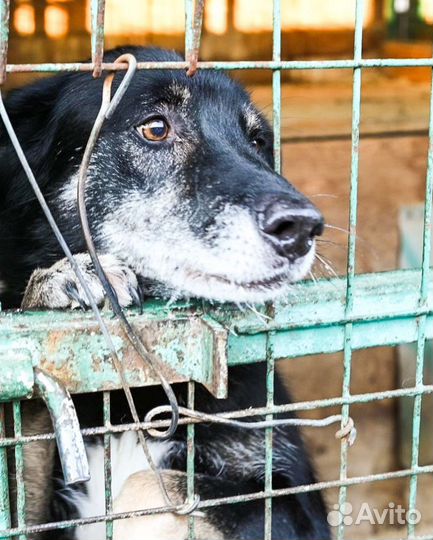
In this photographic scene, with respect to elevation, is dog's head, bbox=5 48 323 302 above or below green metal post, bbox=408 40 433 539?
above

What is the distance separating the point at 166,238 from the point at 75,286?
0.92ft

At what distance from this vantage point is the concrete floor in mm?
3916

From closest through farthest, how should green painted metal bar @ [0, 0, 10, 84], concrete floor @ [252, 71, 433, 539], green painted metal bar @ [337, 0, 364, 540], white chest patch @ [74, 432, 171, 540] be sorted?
green painted metal bar @ [0, 0, 10, 84], green painted metal bar @ [337, 0, 364, 540], white chest patch @ [74, 432, 171, 540], concrete floor @ [252, 71, 433, 539]

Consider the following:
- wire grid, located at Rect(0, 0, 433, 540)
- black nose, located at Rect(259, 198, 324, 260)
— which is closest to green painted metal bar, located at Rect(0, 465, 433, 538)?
wire grid, located at Rect(0, 0, 433, 540)

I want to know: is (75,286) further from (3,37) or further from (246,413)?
(3,37)

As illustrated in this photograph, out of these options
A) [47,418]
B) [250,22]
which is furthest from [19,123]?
[250,22]

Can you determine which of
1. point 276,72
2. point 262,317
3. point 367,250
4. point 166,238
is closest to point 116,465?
point 166,238

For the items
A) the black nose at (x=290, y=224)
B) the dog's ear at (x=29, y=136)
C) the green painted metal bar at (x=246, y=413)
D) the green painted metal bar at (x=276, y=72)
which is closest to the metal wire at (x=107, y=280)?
the green painted metal bar at (x=246, y=413)

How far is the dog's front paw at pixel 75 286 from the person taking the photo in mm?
1503

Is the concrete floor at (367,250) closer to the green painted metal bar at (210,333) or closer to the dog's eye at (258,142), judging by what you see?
the dog's eye at (258,142)

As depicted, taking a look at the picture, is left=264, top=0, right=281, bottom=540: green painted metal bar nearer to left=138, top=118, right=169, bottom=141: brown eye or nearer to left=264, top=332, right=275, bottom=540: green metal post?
left=264, top=332, right=275, bottom=540: green metal post

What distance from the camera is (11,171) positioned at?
2.19m

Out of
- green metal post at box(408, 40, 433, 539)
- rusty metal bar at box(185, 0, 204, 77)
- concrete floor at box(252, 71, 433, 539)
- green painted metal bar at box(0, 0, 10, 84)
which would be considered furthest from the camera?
concrete floor at box(252, 71, 433, 539)

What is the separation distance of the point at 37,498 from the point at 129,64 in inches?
38.6
